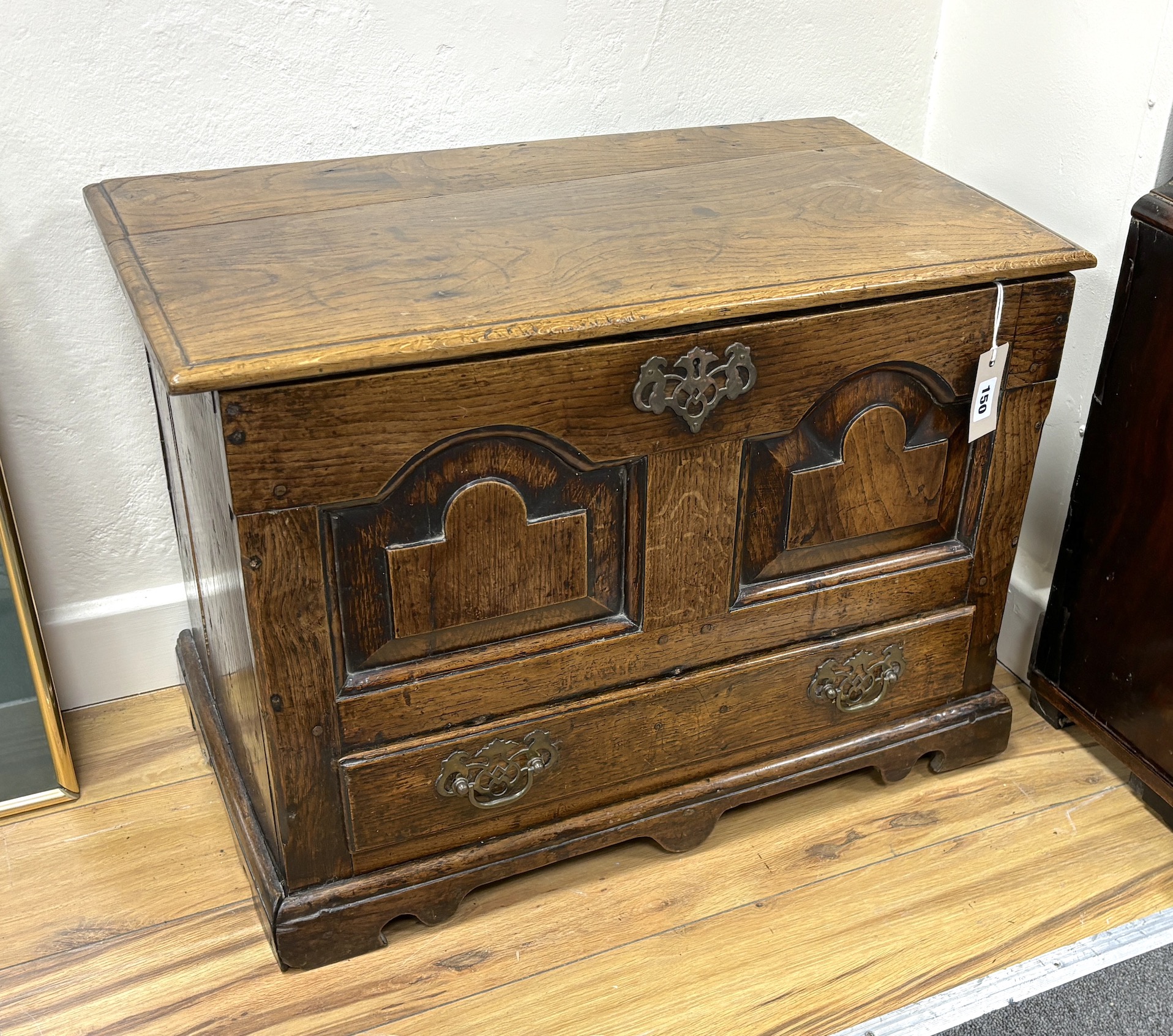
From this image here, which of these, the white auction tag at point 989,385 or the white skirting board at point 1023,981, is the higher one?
the white auction tag at point 989,385

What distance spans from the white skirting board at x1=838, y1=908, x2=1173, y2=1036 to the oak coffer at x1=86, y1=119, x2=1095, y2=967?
316mm

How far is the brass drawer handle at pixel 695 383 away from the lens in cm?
123

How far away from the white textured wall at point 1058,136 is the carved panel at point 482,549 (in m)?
0.76

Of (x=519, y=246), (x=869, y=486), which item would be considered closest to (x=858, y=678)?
(x=869, y=486)

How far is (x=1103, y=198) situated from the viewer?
1622 mm

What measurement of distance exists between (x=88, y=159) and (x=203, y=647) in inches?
25.4

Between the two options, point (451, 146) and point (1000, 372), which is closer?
point (1000, 372)

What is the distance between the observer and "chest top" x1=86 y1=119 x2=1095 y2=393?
3.72ft

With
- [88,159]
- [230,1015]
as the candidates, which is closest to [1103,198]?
[88,159]

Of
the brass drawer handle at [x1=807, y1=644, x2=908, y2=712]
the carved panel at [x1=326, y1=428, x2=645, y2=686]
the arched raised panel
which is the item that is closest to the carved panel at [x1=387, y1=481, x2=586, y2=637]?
the carved panel at [x1=326, y1=428, x2=645, y2=686]

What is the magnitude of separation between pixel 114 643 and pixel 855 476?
1089 mm

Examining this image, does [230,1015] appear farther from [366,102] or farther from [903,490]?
[366,102]

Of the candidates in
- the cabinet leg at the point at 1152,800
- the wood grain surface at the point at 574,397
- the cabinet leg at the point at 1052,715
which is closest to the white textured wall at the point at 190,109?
the wood grain surface at the point at 574,397

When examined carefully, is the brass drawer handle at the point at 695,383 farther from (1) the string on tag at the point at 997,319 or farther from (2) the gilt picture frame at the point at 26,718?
(2) the gilt picture frame at the point at 26,718
